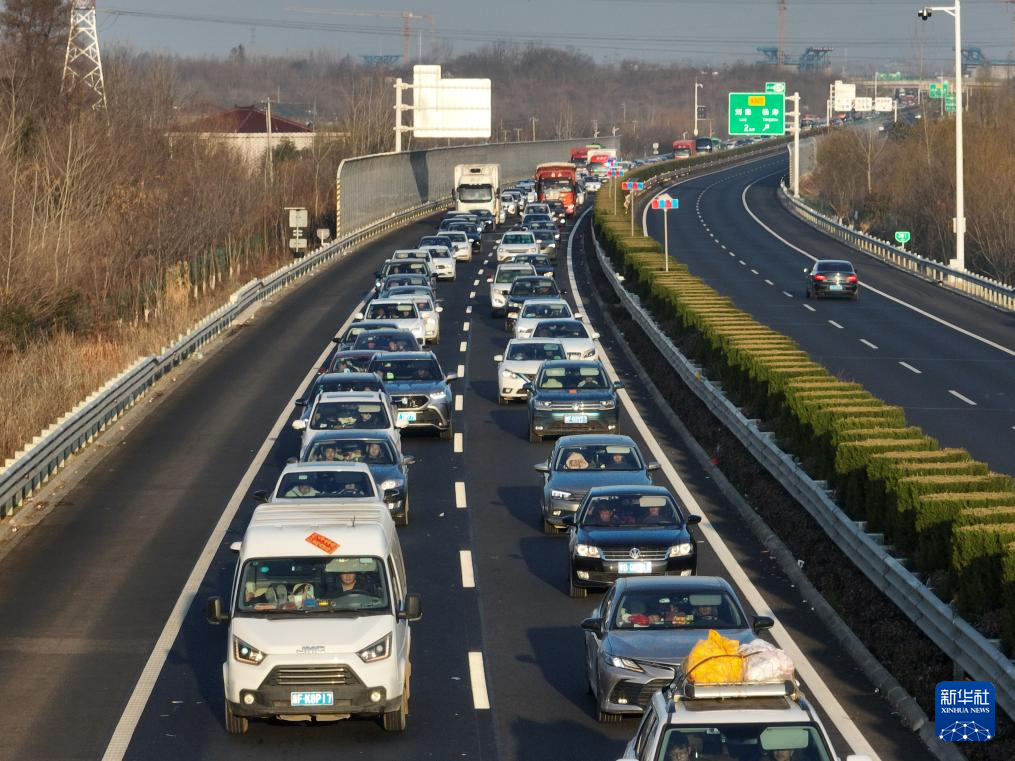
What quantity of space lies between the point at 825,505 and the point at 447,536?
18.5 feet

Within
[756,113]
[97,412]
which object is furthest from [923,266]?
[97,412]

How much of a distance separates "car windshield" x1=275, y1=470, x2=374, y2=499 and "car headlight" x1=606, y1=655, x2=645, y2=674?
6819 mm

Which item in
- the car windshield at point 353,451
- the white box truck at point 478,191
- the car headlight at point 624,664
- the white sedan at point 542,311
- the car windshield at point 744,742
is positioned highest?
the white box truck at point 478,191

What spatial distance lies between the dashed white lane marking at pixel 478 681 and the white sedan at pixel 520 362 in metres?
17.1

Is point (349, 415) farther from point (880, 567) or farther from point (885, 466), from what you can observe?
point (880, 567)

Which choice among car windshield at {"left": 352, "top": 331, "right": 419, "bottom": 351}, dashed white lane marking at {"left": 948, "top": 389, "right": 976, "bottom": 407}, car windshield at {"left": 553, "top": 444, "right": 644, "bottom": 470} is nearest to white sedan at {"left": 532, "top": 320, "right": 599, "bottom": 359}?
car windshield at {"left": 352, "top": 331, "right": 419, "bottom": 351}

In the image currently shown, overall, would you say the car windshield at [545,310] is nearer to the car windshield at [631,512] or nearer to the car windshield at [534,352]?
the car windshield at [534,352]

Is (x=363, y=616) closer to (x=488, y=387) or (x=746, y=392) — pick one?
(x=746, y=392)

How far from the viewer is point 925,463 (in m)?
19.5

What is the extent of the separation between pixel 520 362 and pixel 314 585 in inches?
803

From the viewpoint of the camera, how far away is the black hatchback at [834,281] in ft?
182

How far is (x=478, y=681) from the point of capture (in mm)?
16391

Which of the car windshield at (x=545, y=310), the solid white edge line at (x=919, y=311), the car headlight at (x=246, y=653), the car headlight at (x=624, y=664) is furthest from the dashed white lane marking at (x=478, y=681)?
the solid white edge line at (x=919, y=311)

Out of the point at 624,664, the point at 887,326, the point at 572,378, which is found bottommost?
the point at 624,664
